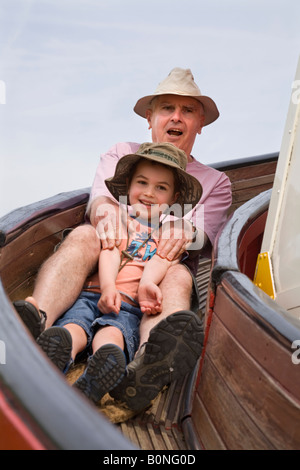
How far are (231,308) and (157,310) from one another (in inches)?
12.6

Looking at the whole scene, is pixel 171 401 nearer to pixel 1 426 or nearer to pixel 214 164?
pixel 1 426

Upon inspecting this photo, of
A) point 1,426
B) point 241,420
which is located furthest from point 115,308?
point 1,426

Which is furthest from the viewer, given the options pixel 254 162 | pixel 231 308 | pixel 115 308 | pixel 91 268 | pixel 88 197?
pixel 254 162

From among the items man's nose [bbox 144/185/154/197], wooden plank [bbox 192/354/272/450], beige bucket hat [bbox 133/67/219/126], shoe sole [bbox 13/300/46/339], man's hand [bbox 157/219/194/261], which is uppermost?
beige bucket hat [bbox 133/67/219/126]

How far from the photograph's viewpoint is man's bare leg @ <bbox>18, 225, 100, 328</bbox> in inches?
71.3

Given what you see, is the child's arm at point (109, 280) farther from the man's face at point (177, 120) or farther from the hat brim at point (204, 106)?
the hat brim at point (204, 106)

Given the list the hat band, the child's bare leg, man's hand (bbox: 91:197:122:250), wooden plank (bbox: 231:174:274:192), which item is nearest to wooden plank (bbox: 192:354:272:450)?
the child's bare leg

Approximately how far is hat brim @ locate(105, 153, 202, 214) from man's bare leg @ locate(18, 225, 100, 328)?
0.27 metres

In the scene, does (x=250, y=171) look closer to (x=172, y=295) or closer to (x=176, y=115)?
(x=176, y=115)

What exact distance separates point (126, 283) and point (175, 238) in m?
0.27

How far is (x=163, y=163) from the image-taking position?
7.27 feet

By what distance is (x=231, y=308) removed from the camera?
5.21 feet

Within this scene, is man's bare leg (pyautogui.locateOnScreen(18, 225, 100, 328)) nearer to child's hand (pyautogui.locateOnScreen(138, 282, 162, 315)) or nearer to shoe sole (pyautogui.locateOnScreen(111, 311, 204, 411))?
child's hand (pyautogui.locateOnScreen(138, 282, 162, 315))

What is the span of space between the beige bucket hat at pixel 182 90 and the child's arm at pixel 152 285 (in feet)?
3.57
